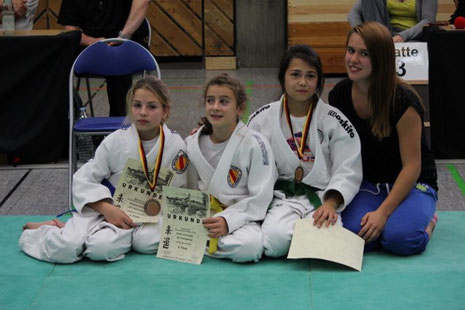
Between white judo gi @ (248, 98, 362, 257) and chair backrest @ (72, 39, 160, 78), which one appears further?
chair backrest @ (72, 39, 160, 78)

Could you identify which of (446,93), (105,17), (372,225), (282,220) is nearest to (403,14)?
(446,93)

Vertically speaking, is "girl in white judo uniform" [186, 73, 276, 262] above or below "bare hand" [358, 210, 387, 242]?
above

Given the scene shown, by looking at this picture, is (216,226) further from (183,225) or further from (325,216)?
(325,216)

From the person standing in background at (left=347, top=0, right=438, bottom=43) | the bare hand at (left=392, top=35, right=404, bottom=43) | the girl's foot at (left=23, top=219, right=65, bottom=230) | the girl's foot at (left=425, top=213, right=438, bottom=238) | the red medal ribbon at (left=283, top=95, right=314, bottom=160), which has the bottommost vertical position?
the girl's foot at (left=425, top=213, right=438, bottom=238)

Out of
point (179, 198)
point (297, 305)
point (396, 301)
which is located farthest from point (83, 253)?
point (396, 301)

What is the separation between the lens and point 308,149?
4.05 m

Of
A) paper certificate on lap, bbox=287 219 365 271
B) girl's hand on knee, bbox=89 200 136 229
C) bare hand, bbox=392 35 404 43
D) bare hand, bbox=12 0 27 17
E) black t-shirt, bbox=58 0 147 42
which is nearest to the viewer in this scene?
paper certificate on lap, bbox=287 219 365 271

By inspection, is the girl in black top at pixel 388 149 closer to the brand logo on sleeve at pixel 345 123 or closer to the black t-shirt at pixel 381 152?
the black t-shirt at pixel 381 152

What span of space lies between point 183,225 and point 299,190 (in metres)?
0.65

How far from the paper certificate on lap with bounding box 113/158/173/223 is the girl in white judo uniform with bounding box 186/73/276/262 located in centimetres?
23

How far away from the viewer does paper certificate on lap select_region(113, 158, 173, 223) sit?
402 centimetres

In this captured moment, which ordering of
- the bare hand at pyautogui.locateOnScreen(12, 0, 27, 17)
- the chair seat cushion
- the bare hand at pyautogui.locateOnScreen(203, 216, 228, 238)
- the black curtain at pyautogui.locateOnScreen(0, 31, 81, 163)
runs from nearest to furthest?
the bare hand at pyautogui.locateOnScreen(203, 216, 228, 238) < the chair seat cushion < the black curtain at pyautogui.locateOnScreen(0, 31, 81, 163) < the bare hand at pyautogui.locateOnScreen(12, 0, 27, 17)

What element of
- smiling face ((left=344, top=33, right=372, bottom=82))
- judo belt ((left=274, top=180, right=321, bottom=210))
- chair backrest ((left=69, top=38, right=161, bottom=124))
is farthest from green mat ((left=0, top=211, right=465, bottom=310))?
chair backrest ((left=69, top=38, right=161, bottom=124))

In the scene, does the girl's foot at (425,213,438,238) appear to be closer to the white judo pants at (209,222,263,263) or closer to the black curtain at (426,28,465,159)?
the white judo pants at (209,222,263,263)
